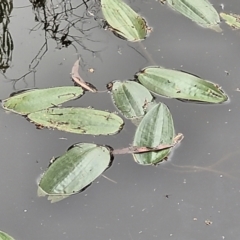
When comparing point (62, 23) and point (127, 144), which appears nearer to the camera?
point (127, 144)

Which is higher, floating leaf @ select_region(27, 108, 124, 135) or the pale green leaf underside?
the pale green leaf underside

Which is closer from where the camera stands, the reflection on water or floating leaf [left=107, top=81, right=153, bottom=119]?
floating leaf [left=107, top=81, right=153, bottom=119]

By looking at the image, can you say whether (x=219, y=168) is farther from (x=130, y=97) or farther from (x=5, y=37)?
(x=5, y=37)

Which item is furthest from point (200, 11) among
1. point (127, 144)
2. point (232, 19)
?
point (127, 144)

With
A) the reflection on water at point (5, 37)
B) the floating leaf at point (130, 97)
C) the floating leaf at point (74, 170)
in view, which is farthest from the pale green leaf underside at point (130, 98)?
the reflection on water at point (5, 37)

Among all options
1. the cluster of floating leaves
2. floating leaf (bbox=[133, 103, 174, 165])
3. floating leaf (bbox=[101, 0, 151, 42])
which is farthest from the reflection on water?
floating leaf (bbox=[133, 103, 174, 165])

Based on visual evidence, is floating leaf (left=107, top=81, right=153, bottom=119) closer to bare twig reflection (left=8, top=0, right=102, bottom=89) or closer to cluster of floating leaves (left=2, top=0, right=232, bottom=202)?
cluster of floating leaves (left=2, top=0, right=232, bottom=202)

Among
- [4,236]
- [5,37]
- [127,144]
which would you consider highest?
[5,37]
